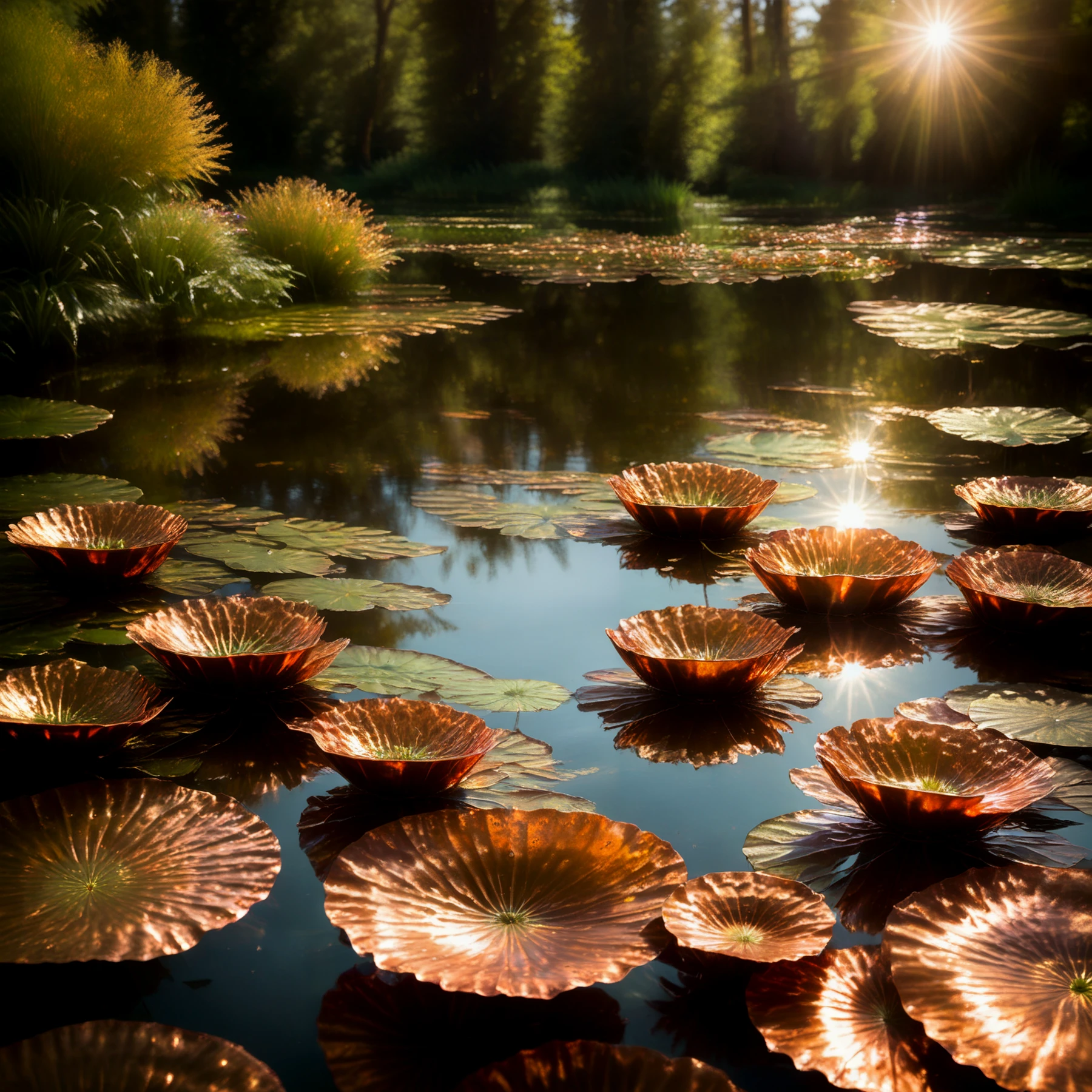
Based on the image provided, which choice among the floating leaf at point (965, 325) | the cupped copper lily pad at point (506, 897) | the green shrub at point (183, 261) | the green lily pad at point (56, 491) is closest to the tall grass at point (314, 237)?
the green shrub at point (183, 261)

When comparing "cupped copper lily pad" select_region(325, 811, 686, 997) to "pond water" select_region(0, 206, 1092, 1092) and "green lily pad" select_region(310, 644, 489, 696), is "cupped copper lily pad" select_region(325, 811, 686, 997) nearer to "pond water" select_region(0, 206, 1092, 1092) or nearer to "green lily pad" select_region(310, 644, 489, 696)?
"pond water" select_region(0, 206, 1092, 1092)

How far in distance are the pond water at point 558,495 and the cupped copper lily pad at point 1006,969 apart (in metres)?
0.06

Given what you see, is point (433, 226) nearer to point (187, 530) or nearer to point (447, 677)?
point (187, 530)

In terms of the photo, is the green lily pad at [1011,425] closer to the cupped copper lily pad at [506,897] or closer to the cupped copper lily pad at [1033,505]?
the cupped copper lily pad at [1033,505]

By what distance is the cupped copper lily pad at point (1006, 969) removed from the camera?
79cm

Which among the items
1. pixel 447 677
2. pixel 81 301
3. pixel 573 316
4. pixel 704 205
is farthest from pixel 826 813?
pixel 704 205

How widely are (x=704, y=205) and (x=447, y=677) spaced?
17.5m

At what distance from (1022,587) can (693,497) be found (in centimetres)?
75

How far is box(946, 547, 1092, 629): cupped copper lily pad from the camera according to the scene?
1748mm

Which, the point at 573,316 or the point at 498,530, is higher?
the point at 573,316

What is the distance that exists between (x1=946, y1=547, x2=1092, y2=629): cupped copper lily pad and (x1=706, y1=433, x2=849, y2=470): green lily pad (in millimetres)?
1034

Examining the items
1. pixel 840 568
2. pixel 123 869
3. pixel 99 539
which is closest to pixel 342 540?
pixel 99 539

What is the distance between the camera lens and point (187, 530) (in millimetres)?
2305

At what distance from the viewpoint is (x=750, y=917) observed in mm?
976
